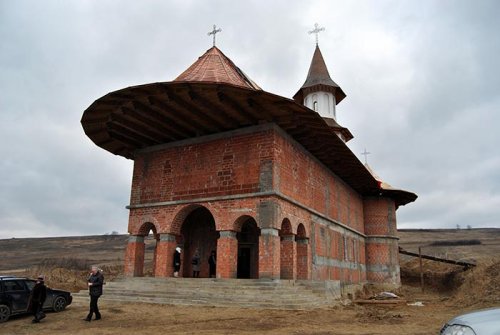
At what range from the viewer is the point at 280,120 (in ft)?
49.8

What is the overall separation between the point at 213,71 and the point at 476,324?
40.8 ft

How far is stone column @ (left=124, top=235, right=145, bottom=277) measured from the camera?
1705 centimetres

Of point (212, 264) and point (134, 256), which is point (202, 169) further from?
point (134, 256)

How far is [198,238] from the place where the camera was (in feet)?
62.8

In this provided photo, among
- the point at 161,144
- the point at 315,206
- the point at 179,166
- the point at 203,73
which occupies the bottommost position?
the point at 315,206

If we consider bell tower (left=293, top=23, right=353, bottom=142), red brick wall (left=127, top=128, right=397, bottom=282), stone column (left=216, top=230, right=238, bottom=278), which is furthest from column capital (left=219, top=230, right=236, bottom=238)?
bell tower (left=293, top=23, right=353, bottom=142)

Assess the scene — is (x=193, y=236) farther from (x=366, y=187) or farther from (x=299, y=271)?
(x=366, y=187)

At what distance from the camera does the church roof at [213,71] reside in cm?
1440

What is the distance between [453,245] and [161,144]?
5761 cm

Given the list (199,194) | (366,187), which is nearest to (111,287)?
(199,194)

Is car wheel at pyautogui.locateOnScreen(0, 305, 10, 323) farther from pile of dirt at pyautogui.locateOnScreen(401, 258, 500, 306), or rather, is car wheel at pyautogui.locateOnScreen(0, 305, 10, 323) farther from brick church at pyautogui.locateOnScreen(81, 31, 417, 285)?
pile of dirt at pyautogui.locateOnScreen(401, 258, 500, 306)

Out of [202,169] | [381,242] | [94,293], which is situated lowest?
[94,293]

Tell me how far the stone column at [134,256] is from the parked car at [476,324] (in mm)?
14659

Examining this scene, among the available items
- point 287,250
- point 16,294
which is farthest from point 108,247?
point 16,294
